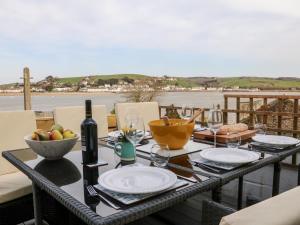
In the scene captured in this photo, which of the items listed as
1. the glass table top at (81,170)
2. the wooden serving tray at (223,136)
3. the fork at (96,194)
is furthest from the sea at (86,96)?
the fork at (96,194)

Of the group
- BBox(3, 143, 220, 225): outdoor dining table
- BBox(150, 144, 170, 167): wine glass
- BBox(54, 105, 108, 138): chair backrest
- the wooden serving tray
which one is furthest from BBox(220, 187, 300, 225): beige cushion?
BBox(54, 105, 108, 138): chair backrest

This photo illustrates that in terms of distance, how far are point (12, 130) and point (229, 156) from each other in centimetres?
176

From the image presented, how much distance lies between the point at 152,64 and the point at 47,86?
6893 millimetres

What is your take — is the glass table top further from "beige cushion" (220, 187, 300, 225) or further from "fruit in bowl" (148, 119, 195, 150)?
"beige cushion" (220, 187, 300, 225)

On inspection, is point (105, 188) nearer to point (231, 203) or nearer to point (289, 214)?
point (289, 214)

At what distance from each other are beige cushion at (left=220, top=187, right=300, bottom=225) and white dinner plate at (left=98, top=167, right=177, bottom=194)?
0.50 meters

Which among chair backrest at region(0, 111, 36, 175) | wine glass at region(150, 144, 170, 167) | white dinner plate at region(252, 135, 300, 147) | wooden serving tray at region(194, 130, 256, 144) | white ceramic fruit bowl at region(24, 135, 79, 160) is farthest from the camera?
chair backrest at region(0, 111, 36, 175)

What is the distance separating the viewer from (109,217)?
33.4 inches

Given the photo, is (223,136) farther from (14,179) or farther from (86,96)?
(86,96)

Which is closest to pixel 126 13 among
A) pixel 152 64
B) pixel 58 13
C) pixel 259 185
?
pixel 58 13

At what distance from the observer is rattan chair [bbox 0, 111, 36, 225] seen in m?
1.88

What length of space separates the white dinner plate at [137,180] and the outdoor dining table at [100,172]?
0.05 m

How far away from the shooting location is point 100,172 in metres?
1.32

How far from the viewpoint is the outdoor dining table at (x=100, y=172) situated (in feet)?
2.94
